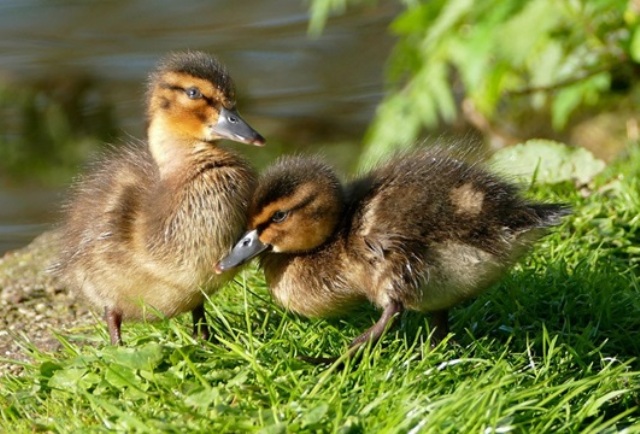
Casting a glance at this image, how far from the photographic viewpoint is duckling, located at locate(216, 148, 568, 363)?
14.1 feet

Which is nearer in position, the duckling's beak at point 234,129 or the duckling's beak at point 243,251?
the duckling's beak at point 243,251

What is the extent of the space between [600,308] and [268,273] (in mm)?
1295

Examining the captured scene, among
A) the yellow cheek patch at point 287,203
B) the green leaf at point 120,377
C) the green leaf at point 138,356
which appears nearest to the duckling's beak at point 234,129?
the yellow cheek patch at point 287,203

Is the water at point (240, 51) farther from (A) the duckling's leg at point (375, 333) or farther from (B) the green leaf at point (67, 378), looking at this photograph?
(B) the green leaf at point (67, 378)

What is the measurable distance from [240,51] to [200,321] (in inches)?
323

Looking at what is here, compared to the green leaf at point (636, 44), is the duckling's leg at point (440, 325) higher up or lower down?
lower down

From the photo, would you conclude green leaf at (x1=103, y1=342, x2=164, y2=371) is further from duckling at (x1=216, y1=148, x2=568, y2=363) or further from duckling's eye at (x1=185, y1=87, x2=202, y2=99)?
duckling's eye at (x1=185, y1=87, x2=202, y2=99)

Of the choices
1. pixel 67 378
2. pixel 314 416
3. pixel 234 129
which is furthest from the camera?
pixel 234 129

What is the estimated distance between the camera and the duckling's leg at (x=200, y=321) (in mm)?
4668

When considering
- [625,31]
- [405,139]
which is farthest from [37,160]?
[625,31]

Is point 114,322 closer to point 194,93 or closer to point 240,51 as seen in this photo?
point 194,93

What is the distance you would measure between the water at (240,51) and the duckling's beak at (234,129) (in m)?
6.41

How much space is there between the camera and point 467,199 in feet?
14.4

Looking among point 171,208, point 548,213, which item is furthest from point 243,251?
point 548,213
